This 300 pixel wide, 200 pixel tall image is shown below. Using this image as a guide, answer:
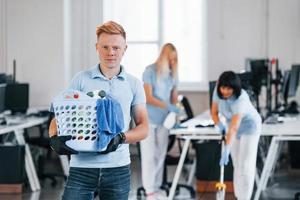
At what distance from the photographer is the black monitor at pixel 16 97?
7.56m

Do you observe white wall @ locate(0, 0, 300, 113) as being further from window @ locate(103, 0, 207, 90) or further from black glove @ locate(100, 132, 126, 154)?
black glove @ locate(100, 132, 126, 154)

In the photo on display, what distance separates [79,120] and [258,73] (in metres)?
5.32

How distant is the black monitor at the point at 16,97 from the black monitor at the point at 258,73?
2.55 m

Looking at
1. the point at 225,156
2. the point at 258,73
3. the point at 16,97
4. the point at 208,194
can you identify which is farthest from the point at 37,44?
the point at 225,156

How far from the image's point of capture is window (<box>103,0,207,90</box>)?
9289 mm

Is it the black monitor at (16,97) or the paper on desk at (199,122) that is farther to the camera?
the black monitor at (16,97)

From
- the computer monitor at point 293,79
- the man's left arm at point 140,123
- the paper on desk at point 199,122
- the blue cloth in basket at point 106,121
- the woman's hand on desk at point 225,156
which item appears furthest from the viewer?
the computer monitor at point 293,79

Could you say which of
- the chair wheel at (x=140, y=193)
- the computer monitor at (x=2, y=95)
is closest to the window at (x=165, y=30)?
the computer monitor at (x=2, y=95)

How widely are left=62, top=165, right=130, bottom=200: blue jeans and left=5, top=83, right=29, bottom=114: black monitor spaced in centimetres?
497

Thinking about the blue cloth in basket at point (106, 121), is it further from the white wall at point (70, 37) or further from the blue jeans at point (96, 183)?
the white wall at point (70, 37)

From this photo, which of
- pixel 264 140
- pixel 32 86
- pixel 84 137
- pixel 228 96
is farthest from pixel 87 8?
pixel 84 137

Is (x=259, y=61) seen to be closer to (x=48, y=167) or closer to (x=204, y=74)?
(x=204, y=74)

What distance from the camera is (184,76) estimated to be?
9.38m

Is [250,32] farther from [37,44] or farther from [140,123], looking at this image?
[140,123]
